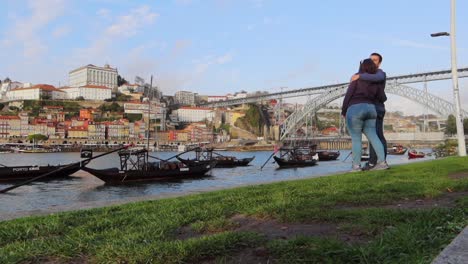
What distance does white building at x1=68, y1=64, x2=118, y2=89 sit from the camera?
178500mm

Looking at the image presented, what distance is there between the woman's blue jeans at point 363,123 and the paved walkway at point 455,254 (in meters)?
8.39

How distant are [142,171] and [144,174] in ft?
0.76

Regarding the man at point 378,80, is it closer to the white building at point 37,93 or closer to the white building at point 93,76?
the white building at point 37,93

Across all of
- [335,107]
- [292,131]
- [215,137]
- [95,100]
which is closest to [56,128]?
[95,100]

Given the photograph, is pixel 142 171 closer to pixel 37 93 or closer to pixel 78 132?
pixel 78 132

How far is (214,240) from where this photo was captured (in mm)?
3252

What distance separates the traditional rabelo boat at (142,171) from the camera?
24781 mm

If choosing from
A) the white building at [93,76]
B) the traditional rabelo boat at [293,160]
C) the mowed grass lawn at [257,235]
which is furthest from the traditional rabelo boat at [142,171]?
the white building at [93,76]

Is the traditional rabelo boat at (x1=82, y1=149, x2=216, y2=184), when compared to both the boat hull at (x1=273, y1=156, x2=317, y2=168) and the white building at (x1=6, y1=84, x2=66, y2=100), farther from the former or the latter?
the white building at (x1=6, y1=84, x2=66, y2=100)

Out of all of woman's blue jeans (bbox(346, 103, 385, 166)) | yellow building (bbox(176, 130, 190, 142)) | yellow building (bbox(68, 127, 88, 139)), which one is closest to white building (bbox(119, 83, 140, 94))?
yellow building (bbox(176, 130, 190, 142))

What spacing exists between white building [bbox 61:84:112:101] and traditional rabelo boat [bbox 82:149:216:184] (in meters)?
144

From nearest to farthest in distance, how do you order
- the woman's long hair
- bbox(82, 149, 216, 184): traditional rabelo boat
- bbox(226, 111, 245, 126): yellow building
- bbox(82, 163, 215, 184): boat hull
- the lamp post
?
the woman's long hair → the lamp post → bbox(82, 163, 215, 184): boat hull → bbox(82, 149, 216, 184): traditional rabelo boat → bbox(226, 111, 245, 126): yellow building

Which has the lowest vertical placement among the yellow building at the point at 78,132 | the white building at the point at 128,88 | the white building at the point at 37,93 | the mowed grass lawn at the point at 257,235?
the mowed grass lawn at the point at 257,235

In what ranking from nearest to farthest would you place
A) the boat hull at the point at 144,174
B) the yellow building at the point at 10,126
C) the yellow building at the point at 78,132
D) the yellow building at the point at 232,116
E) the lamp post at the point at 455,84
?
the lamp post at the point at 455,84, the boat hull at the point at 144,174, the yellow building at the point at 10,126, the yellow building at the point at 78,132, the yellow building at the point at 232,116
